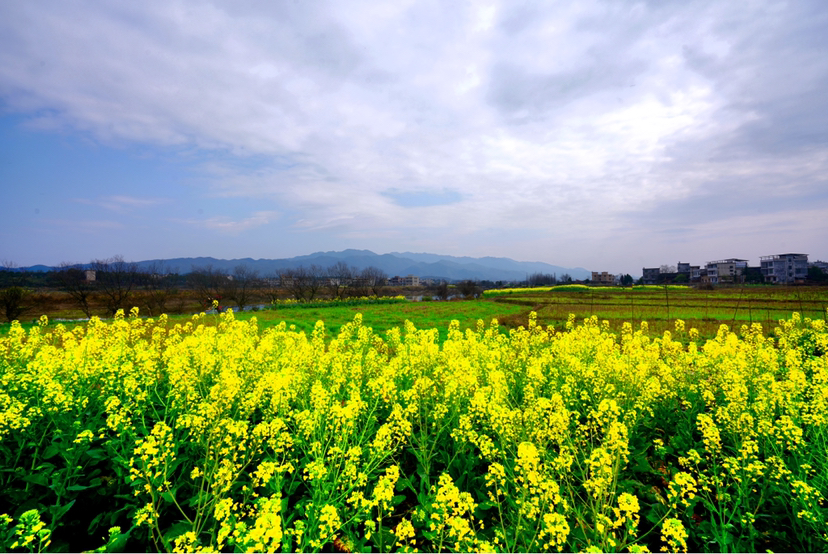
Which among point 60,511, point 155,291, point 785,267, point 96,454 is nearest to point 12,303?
point 155,291

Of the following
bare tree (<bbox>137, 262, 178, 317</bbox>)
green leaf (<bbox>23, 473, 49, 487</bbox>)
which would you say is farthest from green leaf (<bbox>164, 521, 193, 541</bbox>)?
bare tree (<bbox>137, 262, 178, 317</bbox>)

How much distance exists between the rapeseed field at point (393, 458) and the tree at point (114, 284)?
45838 mm

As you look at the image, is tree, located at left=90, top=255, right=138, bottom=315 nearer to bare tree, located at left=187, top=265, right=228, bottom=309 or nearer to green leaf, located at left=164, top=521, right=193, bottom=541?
bare tree, located at left=187, top=265, right=228, bottom=309

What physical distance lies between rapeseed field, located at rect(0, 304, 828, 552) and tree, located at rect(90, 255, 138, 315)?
45.8 metres

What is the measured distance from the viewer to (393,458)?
15.3ft

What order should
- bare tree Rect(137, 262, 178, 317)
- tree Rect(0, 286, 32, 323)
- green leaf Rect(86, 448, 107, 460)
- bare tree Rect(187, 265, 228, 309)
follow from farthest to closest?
bare tree Rect(187, 265, 228, 309)
bare tree Rect(137, 262, 178, 317)
tree Rect(0, 286, 32, 323)
green leaf Rect(86, 448, 107, 460)

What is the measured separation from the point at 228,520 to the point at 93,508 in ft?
8.38

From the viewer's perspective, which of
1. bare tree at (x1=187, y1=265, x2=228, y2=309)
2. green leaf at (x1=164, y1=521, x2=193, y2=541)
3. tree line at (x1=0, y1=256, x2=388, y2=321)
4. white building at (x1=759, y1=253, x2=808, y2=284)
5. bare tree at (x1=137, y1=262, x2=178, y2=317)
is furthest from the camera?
white building at (x1=759, y1=253, x2=808, y2=284)

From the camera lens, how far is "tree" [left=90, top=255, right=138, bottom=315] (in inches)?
1694

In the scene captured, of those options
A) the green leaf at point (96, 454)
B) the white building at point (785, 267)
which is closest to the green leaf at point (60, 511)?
the green leaf at point (96, 454)

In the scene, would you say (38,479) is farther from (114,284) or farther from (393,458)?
(114,284)

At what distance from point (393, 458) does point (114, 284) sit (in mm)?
61561

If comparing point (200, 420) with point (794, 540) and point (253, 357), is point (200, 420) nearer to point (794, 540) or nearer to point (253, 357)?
point (253, 357)

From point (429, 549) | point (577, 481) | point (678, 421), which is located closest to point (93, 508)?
point (429, 549)
